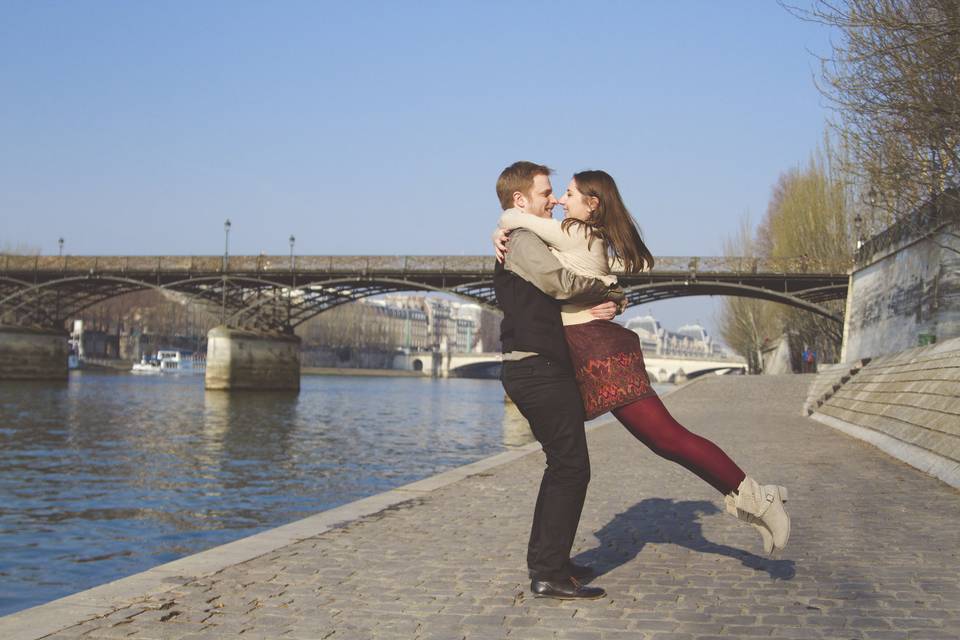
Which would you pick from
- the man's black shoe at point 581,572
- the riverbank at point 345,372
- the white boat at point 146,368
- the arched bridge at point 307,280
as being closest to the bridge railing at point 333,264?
the arched bridge at point 307,280

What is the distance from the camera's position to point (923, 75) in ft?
48.6

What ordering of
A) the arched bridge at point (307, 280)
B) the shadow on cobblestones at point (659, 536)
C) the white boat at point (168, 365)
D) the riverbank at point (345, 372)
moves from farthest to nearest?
1. the riverbank at point (345, 372)
2. the white boat at point (168, 365)
3. the arched bridge at point (307, 280)
4. the shadow on cobblestones at point (659, 536)

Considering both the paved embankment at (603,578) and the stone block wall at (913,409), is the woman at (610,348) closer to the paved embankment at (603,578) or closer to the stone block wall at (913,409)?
the paved embankment at (603,578)

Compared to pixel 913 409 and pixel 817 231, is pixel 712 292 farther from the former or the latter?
pixel 913 409

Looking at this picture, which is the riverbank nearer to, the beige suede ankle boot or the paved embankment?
the paved embankment

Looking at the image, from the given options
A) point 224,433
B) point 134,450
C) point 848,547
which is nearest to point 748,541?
point 848,547

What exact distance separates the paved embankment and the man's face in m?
1.70

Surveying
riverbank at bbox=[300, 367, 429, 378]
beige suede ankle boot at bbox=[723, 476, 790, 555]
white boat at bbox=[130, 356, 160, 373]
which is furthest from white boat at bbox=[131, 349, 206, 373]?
beige suede ankle boot at bbox=[723, 476, 790, 555]

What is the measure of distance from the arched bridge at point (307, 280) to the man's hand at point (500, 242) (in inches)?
1481

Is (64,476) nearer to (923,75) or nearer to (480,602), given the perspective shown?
(480,602)

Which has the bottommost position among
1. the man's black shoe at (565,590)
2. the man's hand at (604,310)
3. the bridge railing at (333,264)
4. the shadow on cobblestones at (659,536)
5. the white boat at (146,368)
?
the white boat at (146,368)

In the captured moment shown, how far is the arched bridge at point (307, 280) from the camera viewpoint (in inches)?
1676

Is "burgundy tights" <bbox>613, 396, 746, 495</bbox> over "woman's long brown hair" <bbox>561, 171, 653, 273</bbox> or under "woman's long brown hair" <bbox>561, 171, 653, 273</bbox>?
under

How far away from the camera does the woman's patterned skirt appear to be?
14.4 ft
